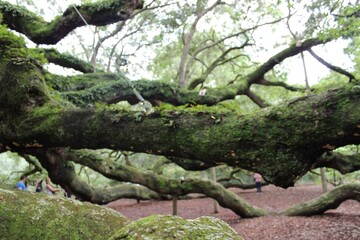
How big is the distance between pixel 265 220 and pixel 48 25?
704 cm

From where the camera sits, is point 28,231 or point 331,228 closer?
point 28,231

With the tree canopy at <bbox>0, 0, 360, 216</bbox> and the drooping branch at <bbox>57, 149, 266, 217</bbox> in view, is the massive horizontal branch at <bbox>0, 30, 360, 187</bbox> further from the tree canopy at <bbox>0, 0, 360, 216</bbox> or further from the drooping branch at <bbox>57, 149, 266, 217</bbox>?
the drooping branch at <bbox>57, 149, 266, 217</bbox>

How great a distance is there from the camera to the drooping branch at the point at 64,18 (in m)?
6.18

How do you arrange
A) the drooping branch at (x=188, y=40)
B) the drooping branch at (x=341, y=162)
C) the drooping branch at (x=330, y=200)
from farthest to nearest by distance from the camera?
the drooping branch at (x=188, y=40), the drooping branch at (x=330, y=200), the drooping branch at (x=341, y=162)

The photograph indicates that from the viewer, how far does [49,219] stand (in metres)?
2.86

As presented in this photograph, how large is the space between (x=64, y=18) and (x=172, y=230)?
18.8 feet

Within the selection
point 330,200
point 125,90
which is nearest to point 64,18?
point 125,90

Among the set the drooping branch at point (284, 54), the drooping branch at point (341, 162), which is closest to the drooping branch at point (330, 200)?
the drooping branch at point (341, 162)

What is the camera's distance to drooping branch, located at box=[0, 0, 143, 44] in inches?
243

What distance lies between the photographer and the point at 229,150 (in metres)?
3.16

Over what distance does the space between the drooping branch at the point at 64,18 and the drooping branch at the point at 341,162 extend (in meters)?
4.69

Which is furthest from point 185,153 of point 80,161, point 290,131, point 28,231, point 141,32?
point 141,32

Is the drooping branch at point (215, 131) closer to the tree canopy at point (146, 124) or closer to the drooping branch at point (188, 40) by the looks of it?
the tree canopy at point (146, 124)

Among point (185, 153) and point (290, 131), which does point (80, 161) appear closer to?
point (185, 153)
